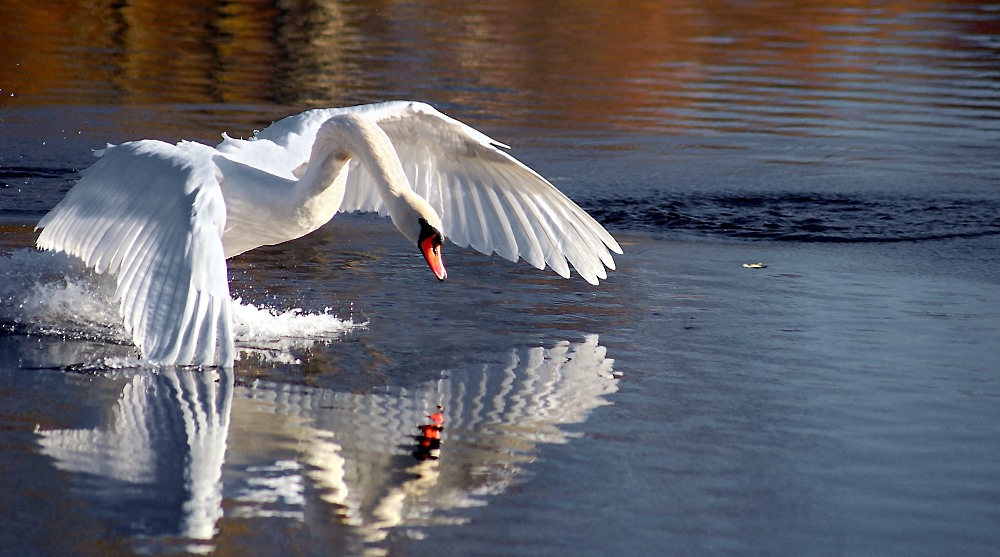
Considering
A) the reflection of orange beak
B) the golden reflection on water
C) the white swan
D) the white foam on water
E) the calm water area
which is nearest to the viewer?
the calm water area

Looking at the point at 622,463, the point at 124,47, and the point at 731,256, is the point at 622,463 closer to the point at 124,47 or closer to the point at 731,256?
the point at 731,256

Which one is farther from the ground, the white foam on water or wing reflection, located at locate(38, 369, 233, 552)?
the white foam on water

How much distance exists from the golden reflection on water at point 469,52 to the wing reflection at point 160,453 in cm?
841

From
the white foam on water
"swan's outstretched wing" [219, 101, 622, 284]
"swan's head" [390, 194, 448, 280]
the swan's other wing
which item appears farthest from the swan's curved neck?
the swan's other wing

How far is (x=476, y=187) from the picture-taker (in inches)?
295

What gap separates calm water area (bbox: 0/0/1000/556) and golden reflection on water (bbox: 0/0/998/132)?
4.22ft

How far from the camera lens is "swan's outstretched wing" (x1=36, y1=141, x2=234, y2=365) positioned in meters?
5.16

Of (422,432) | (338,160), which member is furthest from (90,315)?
(422,432)

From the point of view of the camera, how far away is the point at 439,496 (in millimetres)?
4562

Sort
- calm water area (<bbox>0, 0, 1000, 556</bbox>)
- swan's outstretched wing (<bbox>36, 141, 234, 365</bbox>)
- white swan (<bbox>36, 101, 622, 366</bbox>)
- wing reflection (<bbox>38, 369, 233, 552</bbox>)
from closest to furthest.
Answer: wing reflection (<bbox>38, 369, 233, 552</bbox>)
calm water area (<bbox>0, 0, 1000, 556</bbox>)
swan's outstretched wing (<bbox>36, 141, 234, 365</bbox>)
white swan (<bbox>36, 101, 622, 366</bbox>)

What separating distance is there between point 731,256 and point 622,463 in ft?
12.3

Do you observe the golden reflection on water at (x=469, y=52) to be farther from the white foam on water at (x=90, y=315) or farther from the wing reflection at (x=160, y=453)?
the wing reflection at (x=160, y=453)

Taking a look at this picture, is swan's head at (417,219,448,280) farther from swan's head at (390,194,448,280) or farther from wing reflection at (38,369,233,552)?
wing reflection at (38,369,233,552)

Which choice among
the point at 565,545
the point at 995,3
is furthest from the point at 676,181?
the point at 995,3
